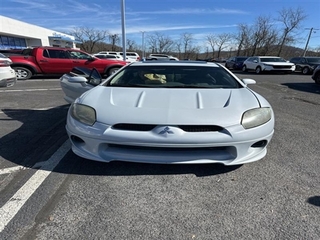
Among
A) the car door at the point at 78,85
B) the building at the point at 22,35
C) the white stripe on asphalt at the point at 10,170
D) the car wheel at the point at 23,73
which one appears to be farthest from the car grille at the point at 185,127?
the building at the point at 22,35

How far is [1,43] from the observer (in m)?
30.6

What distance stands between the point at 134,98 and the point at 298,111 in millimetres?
4815

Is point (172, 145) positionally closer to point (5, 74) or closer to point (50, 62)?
point (5, 74)

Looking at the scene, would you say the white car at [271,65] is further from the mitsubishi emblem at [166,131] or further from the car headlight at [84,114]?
the car headlight at [84,114]

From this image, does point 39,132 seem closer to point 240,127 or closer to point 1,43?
point 240,127

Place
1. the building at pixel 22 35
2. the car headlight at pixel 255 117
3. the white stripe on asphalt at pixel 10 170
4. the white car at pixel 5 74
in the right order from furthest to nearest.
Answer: the building at pixel 22 35 < the white car at pixel 5 74 < the white stripe on asphalt at pixel 10 170 < the car headlight at pixel 255 117

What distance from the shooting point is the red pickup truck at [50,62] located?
408 inches

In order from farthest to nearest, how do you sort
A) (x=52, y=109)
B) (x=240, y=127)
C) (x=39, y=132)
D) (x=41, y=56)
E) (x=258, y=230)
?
1. (x=41, y=56)
2. (x=52, y=109)
3. (x=39, y=132)
4. (x=240, y=127)
5. (x=258, y=230)

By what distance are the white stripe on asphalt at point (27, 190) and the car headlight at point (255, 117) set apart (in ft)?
7.29

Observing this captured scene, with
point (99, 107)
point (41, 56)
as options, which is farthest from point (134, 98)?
point (41, 56)

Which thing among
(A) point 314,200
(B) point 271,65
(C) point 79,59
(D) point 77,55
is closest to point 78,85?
(A) point 314,200

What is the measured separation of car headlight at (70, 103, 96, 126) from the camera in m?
2.23

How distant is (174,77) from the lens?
10.8 feet

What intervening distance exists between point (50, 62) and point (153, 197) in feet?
36.1
